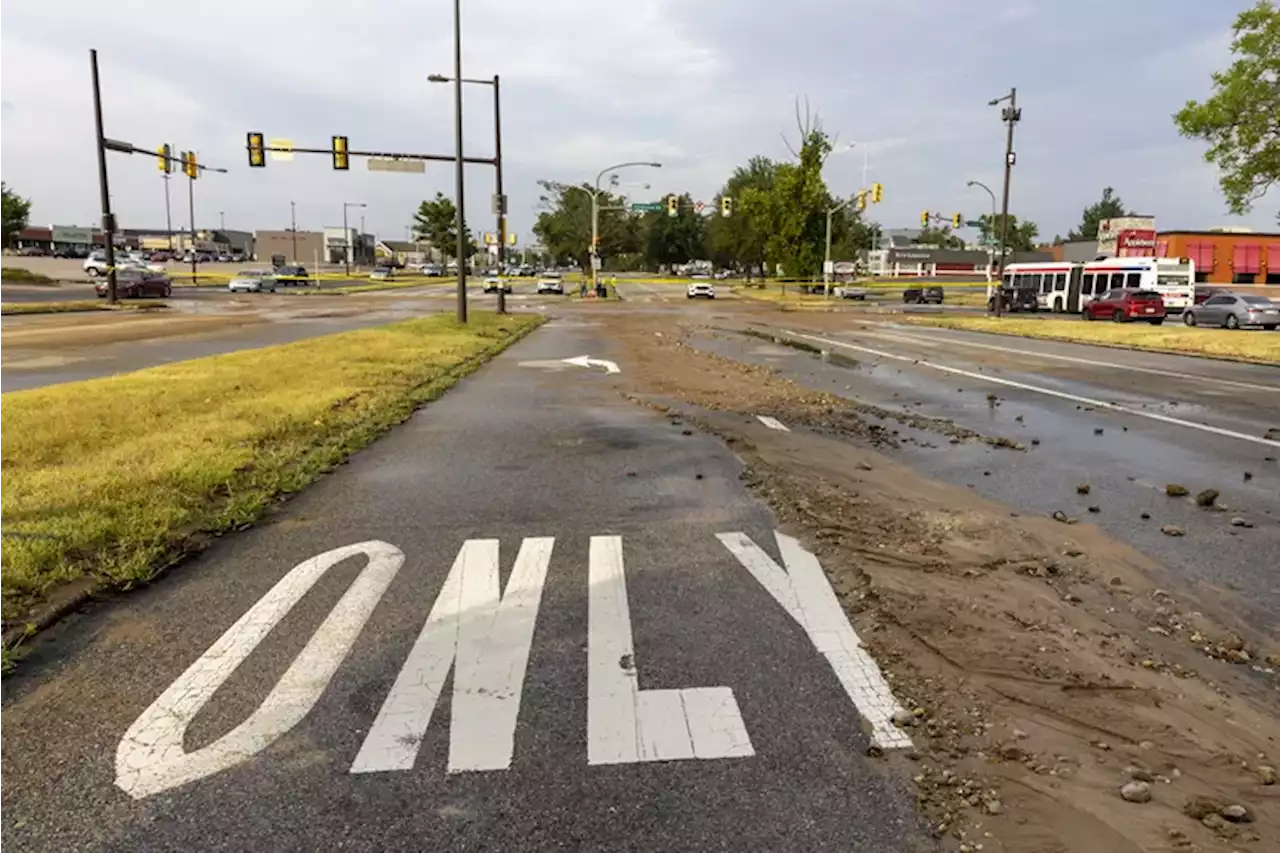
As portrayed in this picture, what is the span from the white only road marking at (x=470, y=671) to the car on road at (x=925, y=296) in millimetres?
61368

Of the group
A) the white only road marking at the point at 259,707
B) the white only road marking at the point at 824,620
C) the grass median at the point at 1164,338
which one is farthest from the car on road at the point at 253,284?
the white only road marking at the point at 824,620

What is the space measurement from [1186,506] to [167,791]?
7.40m

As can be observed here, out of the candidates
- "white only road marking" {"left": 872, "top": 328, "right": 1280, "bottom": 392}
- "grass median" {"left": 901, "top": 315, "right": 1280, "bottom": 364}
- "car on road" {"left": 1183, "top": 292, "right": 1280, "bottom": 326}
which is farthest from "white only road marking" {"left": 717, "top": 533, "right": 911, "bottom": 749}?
"car on road" {"left": 1183, "top": 292, "right": 1280, "bottom": 326}

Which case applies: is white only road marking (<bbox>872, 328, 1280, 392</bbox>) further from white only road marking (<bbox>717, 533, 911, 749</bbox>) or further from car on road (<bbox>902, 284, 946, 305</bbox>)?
car on road (<bbox>902, 284, 946, 305</bbox>)

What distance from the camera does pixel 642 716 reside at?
366 centimetres

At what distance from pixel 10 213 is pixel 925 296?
66.4 metres

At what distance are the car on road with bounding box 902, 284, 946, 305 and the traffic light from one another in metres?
44.9

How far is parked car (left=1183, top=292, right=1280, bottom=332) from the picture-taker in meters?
33.1

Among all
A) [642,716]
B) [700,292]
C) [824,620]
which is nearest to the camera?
[642,716]

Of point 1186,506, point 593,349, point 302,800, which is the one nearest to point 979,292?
point 593,349

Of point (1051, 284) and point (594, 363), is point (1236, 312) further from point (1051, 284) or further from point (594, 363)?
point (594, 363)

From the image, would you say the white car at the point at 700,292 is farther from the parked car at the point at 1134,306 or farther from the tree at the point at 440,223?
the tree at the point at 440,223

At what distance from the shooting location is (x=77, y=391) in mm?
11750

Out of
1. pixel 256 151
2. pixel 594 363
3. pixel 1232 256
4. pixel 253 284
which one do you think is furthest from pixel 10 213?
pixel 1232 256
